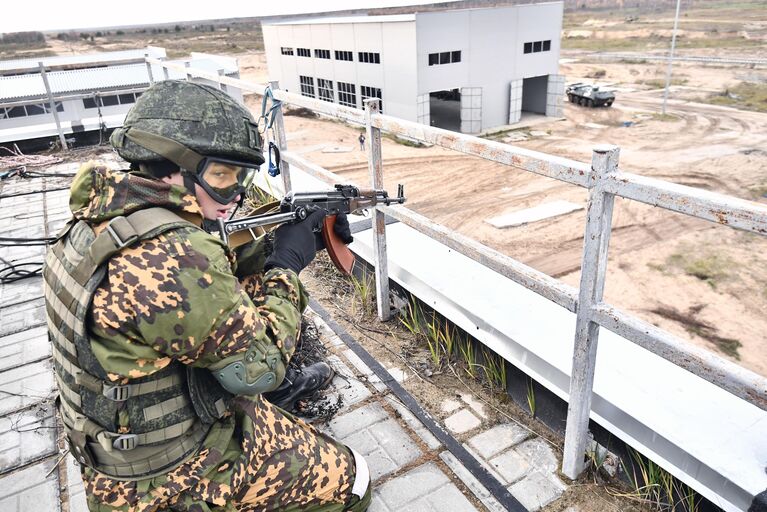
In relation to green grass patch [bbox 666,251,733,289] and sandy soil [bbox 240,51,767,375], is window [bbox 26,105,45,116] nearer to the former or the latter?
sandy soil [bbox 240,51,767,375]

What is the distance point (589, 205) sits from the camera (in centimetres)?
196

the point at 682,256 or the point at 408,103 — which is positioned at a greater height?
the point at 408,103

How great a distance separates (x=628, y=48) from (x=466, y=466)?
Answer: 63.3 meters

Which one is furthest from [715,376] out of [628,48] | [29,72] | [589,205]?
[628,48]

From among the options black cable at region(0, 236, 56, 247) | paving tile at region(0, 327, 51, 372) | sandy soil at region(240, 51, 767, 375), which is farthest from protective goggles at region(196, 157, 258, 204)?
sandy soil at region(240, 51, 767, 375)

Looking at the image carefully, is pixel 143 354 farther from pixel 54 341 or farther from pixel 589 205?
pixel 589 205

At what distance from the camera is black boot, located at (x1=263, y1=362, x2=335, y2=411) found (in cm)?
285

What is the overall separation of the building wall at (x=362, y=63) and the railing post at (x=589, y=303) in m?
20.5

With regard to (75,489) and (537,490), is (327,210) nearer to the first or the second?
(537,490)

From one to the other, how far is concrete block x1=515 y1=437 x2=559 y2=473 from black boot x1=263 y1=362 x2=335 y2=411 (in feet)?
3.66

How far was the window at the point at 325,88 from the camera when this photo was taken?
1040 inches

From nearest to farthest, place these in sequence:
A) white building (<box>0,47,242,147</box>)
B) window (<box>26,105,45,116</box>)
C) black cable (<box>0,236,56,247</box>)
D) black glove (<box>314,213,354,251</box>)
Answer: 1. black glove (<box>314,213,354,251</box>)
2. black cable (<box>0,236,56,247</box>)
3. white building (<box>0,47,242,147</box>)
4. window (<box>26,105,45,116</box>)

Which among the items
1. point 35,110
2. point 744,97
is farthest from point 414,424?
point 744,97

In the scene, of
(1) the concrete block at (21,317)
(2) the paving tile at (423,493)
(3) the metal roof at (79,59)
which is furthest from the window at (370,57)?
(2) the paving tile at (423,493)
